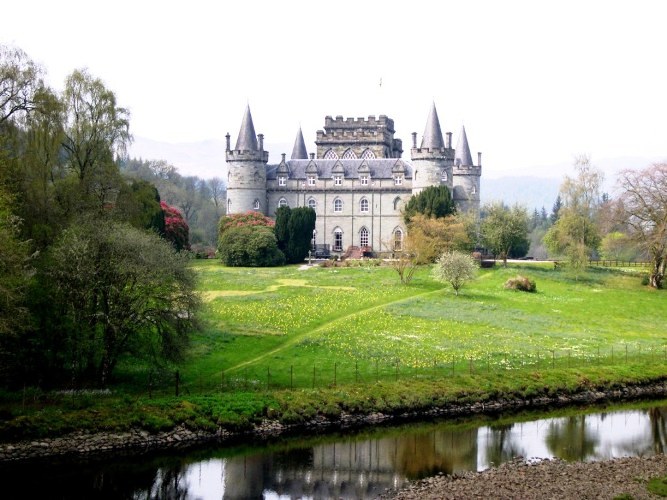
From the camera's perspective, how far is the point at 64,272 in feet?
104

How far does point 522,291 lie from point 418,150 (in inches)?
1037

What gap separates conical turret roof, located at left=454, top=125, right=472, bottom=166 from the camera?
8744 centimetres

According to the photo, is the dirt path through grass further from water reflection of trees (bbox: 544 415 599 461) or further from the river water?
water reflection of trees (bbox: 544 415 599 461)

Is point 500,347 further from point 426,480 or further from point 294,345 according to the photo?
point 426,480

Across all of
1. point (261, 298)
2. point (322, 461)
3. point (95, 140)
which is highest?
point (95, 140)

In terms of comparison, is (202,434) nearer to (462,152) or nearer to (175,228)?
(175,228)

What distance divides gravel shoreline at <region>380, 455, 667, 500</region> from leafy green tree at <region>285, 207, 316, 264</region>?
49983mm

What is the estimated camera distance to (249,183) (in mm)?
86500

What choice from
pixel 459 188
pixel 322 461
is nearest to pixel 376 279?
pixel 459 188

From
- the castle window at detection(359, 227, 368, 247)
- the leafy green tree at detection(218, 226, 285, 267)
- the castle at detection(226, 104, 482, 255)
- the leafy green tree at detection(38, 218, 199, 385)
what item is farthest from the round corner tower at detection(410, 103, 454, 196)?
the leafy green tree at detection(38, 218, 199, 385)

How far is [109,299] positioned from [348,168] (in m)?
56.0

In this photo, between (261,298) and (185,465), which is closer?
(185,465)

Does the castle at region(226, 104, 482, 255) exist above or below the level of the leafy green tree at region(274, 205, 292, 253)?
above

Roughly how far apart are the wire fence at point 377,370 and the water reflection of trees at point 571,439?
507cm
